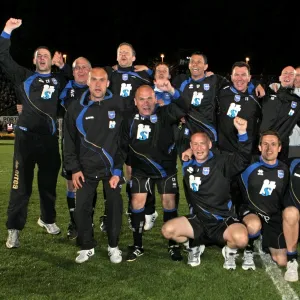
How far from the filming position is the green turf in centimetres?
387

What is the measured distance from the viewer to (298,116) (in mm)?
5613

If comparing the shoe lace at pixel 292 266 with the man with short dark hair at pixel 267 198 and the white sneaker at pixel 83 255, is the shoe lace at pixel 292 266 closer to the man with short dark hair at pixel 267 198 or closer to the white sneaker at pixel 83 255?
the man with short dark hair at pixel 267 198

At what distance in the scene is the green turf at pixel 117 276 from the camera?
152 inches

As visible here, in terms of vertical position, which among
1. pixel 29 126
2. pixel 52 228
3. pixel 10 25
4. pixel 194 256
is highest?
pixel 10 25

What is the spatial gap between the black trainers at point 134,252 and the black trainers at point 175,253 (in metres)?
0.32

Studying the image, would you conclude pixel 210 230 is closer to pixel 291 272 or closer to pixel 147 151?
pixel 291 272

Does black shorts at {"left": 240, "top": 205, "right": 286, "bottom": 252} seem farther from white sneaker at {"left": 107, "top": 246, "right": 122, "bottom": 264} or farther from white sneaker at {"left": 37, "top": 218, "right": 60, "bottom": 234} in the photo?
white sneaker at {"left": 37, "top": 218, "right": 60, "bottom": 234}

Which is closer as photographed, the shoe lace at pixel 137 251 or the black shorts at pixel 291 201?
the black shorts at pixel 291 201

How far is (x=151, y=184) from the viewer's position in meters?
5.07

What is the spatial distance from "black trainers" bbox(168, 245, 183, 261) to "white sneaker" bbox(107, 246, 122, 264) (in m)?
0.55

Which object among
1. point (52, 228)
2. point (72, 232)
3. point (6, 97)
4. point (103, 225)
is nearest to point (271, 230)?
point (103, 225)

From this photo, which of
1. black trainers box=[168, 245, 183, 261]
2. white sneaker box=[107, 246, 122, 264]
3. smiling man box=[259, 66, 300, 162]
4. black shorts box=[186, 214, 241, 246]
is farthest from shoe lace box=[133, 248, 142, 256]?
smiling man box=[259, 66, 300, 162]

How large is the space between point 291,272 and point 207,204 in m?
1.02

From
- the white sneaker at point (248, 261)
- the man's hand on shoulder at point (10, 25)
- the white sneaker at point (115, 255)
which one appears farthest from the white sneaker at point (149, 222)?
the man's hand on shoulder at point (10, 25)
